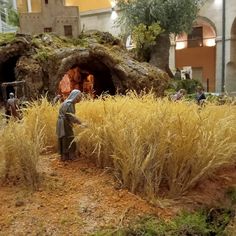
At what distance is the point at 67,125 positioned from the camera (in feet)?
17.2

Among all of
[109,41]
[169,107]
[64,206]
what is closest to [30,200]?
[64,206]

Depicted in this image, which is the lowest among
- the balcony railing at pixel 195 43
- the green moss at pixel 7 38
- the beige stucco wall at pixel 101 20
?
the green moss at pixel 7 38

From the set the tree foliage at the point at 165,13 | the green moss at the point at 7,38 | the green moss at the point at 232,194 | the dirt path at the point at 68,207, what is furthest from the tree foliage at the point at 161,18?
the dirt path at the point at 68,207

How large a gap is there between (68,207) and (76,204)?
0.37ft

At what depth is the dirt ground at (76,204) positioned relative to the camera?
394 centimetres

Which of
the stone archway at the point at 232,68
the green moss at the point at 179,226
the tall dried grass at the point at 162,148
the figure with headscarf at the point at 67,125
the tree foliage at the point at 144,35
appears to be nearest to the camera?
the green moss at the point at 179,226

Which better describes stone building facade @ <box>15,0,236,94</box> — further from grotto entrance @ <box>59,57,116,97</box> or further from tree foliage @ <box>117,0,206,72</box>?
grotto entrance @ <box>59,57,116,97</box>

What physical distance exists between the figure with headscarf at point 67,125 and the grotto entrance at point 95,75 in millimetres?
7344

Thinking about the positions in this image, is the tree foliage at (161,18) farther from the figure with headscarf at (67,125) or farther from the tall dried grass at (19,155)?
the tall dried grass at (19,155)

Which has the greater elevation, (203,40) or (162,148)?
(203,40)

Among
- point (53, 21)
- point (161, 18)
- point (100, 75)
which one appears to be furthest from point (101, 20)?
point (100, 75)

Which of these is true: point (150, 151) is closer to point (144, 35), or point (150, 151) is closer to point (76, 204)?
point (76, 204)

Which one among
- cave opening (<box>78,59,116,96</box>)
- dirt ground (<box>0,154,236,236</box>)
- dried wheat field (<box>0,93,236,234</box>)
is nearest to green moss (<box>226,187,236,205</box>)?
dirt ground (<box>0,154,236,236</box>)

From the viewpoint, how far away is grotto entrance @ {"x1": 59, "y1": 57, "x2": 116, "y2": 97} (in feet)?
44.2
